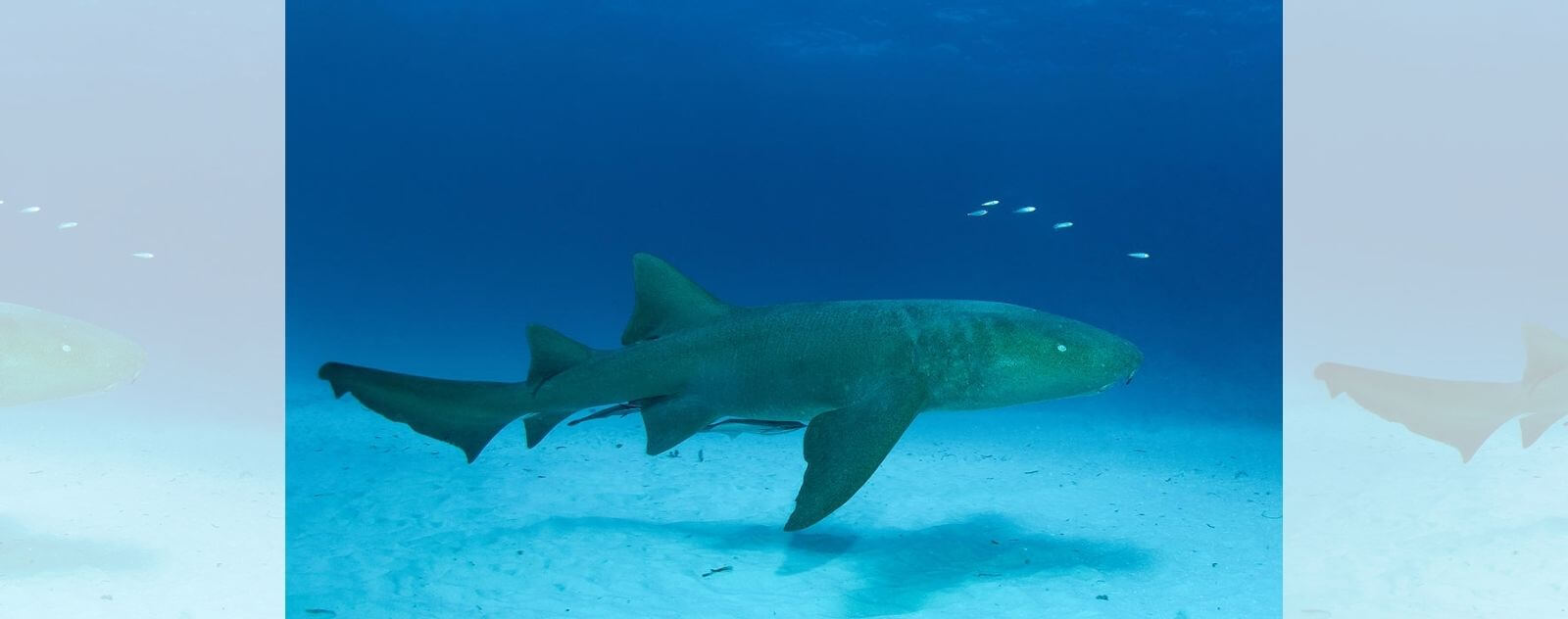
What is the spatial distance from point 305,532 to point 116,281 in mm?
54049

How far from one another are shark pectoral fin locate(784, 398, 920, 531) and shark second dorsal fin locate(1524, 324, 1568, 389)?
4793 millimetres

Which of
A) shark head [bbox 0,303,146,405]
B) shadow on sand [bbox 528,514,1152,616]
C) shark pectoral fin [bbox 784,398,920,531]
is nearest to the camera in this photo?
shark pectoral fin [bbox 784,398,920,531]

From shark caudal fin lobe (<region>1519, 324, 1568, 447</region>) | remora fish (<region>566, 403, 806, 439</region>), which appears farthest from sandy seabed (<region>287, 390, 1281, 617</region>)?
shark caudal fin lobe (<region>1519, 324, 1568, 447</region>)

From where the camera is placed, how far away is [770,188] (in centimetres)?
6794

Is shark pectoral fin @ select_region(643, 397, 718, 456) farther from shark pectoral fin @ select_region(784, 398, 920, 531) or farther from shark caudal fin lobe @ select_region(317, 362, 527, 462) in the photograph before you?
shark caudal fin lobe @ select_region(317, 362, 527, 462)

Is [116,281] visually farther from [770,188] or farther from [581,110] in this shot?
[770,188]

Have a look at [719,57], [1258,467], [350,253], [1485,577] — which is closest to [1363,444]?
[1258,467]

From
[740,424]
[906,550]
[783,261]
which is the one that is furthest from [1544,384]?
[783,261]

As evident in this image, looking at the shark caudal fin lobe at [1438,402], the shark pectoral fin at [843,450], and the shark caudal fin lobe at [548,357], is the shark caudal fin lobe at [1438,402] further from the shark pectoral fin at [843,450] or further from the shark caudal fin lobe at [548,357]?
the shark caudal fin lobe at [548,357]

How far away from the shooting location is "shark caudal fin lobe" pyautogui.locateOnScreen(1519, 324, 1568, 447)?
5828 millimetres

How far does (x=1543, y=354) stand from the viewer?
5.99 meters

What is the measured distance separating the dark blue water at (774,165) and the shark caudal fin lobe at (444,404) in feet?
61.7

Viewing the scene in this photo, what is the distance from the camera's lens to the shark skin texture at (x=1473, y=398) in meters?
5.88

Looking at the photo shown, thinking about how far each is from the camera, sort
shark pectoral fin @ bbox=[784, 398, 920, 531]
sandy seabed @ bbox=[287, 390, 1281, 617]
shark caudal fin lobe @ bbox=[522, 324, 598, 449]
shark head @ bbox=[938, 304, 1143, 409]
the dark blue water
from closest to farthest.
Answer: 1. shark pectoral fin @ bbox=[784, 398, 920, 531]
2. shark head @ bbox=[938, 304, 1143, 409]
3. shark caudal fin lobe @ bbox=[522, 324, 598, 449]
4. sandy seabed @ bbox=[287, 390, 1281, 617]
5. the dark blue water
